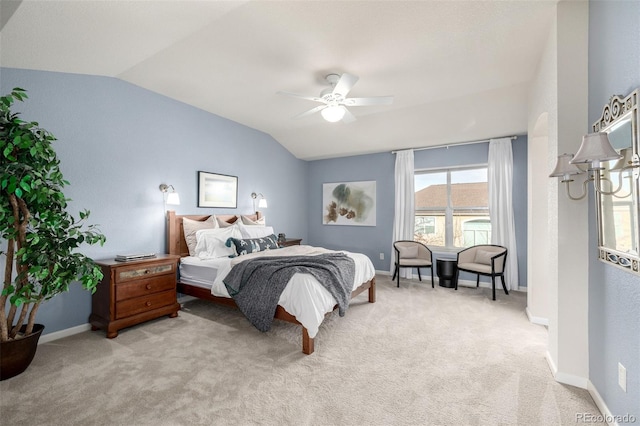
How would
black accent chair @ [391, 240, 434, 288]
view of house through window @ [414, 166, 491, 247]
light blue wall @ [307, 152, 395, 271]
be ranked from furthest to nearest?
1. light blue wall @ [307, 152, 395, 271]
2. view of house through window @ [414, 166, 491, 247]
3. black accent chair @ [391, 240, 434, 288]

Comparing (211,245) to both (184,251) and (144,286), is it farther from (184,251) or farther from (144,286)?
(144,286)

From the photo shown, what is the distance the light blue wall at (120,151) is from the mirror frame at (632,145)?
455 cm

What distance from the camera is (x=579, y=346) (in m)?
2.14

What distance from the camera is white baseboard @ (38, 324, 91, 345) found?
288cm

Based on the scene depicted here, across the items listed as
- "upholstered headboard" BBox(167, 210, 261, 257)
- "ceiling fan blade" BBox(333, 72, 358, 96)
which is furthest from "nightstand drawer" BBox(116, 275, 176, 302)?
"ceiling fan blade" BBox(333, 72, 358, 96)

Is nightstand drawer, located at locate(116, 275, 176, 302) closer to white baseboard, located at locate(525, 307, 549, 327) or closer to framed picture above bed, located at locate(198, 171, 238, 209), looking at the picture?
framed picture above bed, located at locate(198, 171, 238, 209)

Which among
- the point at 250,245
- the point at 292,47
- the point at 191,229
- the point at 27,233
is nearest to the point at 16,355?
the point at 27,233

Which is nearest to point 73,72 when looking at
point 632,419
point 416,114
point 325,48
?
point 325,48

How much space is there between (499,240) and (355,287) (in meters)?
2.93

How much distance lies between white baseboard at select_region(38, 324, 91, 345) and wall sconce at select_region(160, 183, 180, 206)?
5.61ft

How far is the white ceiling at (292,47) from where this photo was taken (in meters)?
2.28

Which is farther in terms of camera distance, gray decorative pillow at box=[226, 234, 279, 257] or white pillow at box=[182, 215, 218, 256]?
white pillow at box=[182, 215, 218, 256]

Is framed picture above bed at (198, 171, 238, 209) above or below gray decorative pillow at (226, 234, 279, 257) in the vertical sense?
above

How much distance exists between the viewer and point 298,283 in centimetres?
277
